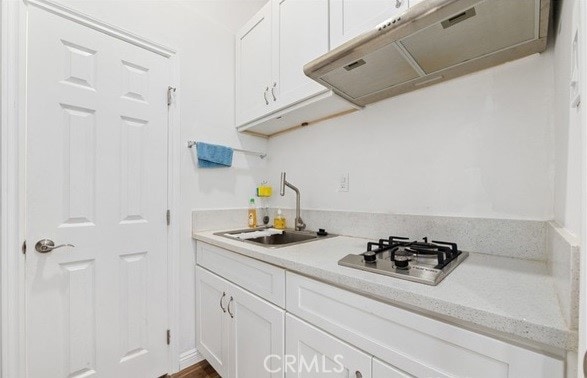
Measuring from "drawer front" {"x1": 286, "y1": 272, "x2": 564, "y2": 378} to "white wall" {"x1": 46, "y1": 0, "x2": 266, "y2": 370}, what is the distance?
1097mm

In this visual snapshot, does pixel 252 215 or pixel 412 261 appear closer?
pixel 412 261

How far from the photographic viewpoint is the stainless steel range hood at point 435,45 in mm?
745

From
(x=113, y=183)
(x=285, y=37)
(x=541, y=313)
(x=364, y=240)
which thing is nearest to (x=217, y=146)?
(x=113, y=183)

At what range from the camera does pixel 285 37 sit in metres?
1.48

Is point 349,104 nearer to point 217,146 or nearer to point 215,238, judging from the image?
point 217,146

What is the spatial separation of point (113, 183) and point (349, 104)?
→ 4.60 ft

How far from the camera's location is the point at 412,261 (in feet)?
2.86

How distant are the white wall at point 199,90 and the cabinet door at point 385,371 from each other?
1341 millimetres

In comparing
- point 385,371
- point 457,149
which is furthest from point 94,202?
point 457,149

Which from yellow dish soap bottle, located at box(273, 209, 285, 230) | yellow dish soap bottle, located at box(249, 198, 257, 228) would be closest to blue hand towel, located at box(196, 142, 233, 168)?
yellow dish soap bottle, located at box(249, 198, 257, 228)

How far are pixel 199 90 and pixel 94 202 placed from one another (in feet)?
3.19

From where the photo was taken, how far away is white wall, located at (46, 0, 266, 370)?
158 cm

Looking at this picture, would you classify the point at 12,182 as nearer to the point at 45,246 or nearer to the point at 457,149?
the point at 45,246

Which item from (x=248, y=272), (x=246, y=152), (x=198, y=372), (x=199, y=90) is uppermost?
→ (x=199, y=90)
